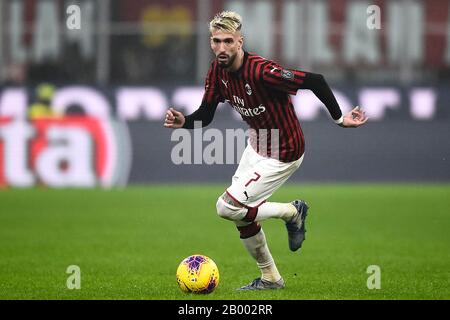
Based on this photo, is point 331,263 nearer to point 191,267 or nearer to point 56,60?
point 191,267

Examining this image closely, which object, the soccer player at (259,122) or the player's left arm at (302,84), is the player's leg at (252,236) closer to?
the soccer player at (259,122)

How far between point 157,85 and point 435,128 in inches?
213

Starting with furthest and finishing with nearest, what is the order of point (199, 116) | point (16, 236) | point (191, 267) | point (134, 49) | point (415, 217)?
point (134, 49)
point (415, 217)
point (16, 236)
point (199, 116)
point (191, 267)

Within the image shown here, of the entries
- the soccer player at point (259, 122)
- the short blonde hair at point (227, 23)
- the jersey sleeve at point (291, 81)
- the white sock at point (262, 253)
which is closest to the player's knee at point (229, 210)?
the soccer player at point (259, 122)

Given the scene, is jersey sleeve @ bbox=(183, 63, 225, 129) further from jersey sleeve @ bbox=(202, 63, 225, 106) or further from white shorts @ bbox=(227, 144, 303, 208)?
white shorts @ bbox=(227, 144, 303, 208)

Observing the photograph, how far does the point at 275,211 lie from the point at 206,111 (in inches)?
43.9

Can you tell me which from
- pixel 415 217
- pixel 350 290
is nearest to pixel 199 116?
pixel 350 290

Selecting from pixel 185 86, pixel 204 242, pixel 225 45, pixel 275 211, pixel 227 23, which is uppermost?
pixel 227 23

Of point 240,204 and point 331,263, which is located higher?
point 240,204

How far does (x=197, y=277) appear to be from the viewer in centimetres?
826

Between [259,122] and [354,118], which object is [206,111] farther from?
[354,118]

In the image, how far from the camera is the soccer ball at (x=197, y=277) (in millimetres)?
8250

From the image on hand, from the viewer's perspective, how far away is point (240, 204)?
8359mm

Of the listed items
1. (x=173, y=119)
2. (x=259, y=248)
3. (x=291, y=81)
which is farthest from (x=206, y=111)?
(x=259, y=248)
